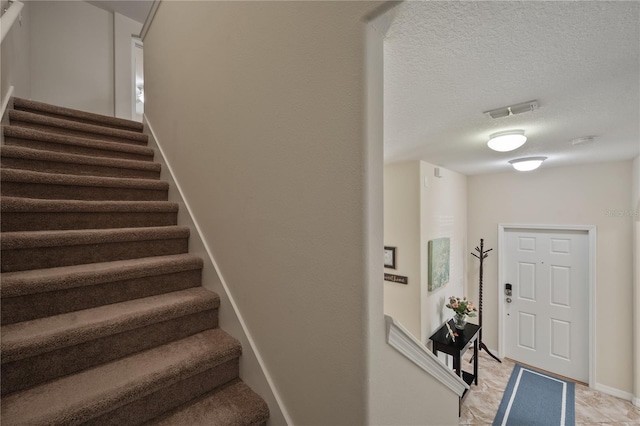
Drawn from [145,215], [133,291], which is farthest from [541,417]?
[145,215]

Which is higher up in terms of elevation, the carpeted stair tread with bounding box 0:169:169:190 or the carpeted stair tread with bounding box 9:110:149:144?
the carpeted stair tread with bounding box 9:110:149:144

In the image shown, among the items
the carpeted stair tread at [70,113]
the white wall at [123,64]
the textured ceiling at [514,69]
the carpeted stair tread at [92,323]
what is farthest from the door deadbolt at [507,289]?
the white wall at [123,64]

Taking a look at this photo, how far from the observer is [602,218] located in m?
3.29

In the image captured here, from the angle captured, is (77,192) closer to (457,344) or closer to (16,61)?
(16,61)

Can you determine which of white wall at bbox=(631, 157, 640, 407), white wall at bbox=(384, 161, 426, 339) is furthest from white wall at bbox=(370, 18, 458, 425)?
white wall at bbox=(631, 157, 640, 407)

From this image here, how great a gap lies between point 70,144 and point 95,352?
1.65 metres

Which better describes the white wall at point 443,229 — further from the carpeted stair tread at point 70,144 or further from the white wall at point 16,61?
the white wall at point 16,61

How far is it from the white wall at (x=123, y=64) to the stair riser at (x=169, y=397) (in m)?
4.09

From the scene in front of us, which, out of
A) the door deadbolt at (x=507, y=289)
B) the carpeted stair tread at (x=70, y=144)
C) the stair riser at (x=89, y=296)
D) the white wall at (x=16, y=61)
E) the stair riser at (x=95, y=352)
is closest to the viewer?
the stair riser at (x=95, y=352)

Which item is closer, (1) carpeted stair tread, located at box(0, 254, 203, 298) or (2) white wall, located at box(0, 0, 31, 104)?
(1) carpeted stair tread, located at box(0, 254, 203, 298)

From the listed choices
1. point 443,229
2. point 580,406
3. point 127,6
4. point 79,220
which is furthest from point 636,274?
point 127,6

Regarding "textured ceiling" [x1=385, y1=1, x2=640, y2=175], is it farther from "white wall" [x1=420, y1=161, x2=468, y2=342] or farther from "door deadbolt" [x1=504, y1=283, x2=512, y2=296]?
"door deadbolt" [x1=504, y1=283, x2=512, y2=296]

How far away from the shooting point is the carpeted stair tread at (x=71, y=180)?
147 centimetres

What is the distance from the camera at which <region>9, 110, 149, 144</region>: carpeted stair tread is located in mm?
2010
